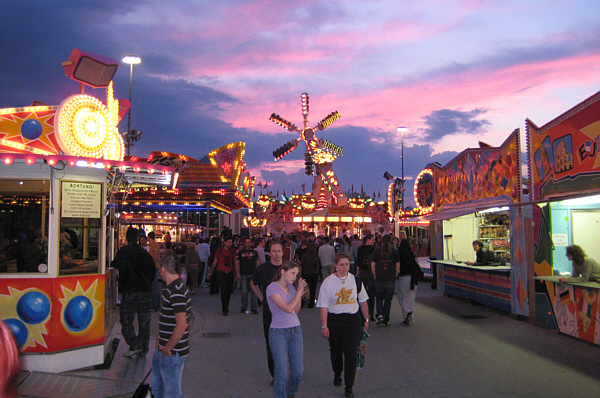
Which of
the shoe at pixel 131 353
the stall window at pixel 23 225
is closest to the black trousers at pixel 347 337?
the shoe at pixel 131 353

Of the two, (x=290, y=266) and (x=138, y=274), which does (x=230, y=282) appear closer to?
(x=138, y=274)

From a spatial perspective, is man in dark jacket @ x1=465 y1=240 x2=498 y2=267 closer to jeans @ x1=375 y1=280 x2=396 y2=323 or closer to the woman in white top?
jeans @ x1=375 y1=280 x2=396 y2=323

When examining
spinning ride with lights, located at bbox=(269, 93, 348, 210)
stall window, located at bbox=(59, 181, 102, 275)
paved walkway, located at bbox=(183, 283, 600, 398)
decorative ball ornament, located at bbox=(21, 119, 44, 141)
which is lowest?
paved walkway, located at bbox=(183, 283, 600, 398)

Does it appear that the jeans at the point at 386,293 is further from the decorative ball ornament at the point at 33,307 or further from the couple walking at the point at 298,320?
the decorative ball ornament at the point at 33,307

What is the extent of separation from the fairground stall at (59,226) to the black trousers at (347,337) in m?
3.60

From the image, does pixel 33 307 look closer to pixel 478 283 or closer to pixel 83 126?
pixel 83 126

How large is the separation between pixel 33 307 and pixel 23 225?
1.54 m

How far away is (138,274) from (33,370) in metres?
1.83

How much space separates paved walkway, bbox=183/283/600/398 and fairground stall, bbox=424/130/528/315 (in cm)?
106

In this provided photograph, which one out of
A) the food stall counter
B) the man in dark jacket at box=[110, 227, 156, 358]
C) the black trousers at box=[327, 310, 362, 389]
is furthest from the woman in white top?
the food stall counter

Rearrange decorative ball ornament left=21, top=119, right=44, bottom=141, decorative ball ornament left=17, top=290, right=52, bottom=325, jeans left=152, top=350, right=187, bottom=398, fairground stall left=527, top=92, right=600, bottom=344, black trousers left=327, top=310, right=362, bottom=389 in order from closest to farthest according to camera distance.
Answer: jeans left=152, top=350, right=187, bottom=398
black trousers left=327, top=310, right=362, bottom=389
decorative ball ornament left=17, top=290, right=52, bottom=325
decorative ball ornament left=21, top=119, right=44, bottom=141
fairground stall left=527, top=92, right=600, bottom=344

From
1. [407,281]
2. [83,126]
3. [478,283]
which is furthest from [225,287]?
[478,283]

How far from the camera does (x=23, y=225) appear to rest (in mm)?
8336

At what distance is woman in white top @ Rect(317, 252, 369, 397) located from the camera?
20.1ft
